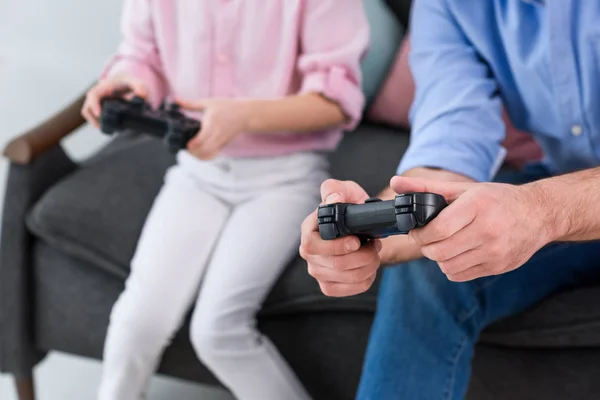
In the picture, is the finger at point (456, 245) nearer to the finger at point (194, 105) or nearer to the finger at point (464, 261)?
the finger at point (464, 261)

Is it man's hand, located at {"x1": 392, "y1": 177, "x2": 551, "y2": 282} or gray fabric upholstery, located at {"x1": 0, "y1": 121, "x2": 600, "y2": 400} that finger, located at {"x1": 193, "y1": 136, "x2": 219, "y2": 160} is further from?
man's hand, located at {"x1": 392, "y1": 177, "x2": 551, "y2": 282}

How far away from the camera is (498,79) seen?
3.30 ft

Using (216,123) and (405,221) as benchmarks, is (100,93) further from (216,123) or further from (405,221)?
(405,221)

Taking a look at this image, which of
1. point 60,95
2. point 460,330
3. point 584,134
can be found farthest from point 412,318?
point 60,95

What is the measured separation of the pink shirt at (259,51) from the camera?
1.11 metres

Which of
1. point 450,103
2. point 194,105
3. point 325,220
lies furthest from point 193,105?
point 325,220

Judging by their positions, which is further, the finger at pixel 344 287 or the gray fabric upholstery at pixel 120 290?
the gray fabric upholstery at pixel 120 290

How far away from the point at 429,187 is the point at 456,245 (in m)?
0.07

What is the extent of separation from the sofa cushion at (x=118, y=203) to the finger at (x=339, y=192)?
12.7 inches

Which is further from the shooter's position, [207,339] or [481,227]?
[207,339]

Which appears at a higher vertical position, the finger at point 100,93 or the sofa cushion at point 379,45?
the finger at point 100,93

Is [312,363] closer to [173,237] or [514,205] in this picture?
[173,237]

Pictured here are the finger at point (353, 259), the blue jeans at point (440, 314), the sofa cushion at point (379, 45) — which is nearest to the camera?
the finger at point (353, 259)

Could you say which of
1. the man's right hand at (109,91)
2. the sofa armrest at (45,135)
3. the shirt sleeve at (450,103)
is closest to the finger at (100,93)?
the man's right hand at (109,91)
